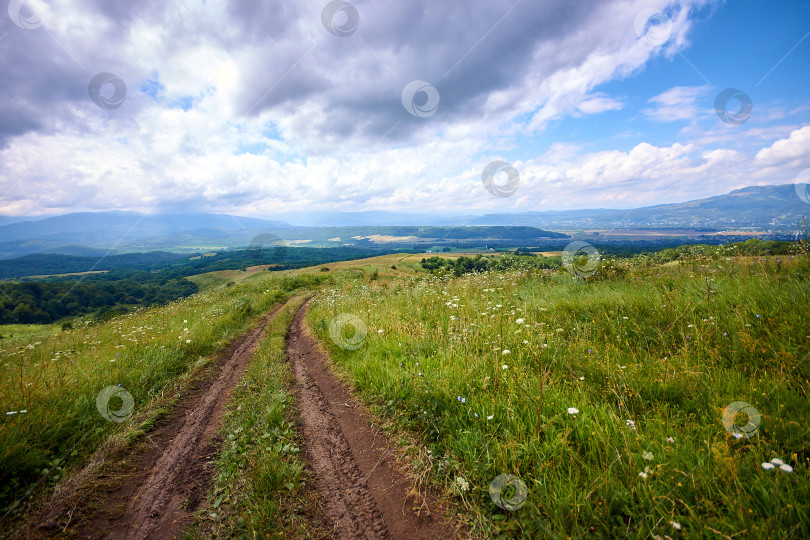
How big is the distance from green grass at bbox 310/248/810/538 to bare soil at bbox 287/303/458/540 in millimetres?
380

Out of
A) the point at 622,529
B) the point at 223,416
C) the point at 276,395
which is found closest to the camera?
the point at 622,529

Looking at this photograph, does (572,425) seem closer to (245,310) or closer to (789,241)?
(789,241)

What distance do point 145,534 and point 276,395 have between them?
2822mm

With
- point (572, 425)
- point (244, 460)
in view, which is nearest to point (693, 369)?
point (572, 425)

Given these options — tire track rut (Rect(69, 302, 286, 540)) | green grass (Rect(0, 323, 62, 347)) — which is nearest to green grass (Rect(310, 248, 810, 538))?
tire track rut (Rect(69, 302, 286, 540))

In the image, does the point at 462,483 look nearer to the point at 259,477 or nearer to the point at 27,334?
the point at 259,477

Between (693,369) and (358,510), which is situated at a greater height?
(693,369)

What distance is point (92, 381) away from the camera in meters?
5.95

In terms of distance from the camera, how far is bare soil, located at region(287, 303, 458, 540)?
309cm

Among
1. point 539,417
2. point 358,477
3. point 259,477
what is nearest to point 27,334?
point 259,477

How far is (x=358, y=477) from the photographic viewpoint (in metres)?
3.84

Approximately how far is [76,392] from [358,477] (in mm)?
5560

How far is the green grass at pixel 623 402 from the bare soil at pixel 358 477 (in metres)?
0.38

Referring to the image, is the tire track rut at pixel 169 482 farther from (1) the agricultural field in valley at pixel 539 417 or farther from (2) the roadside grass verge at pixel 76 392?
(2) the roadside grass verge at pixel 76 392
